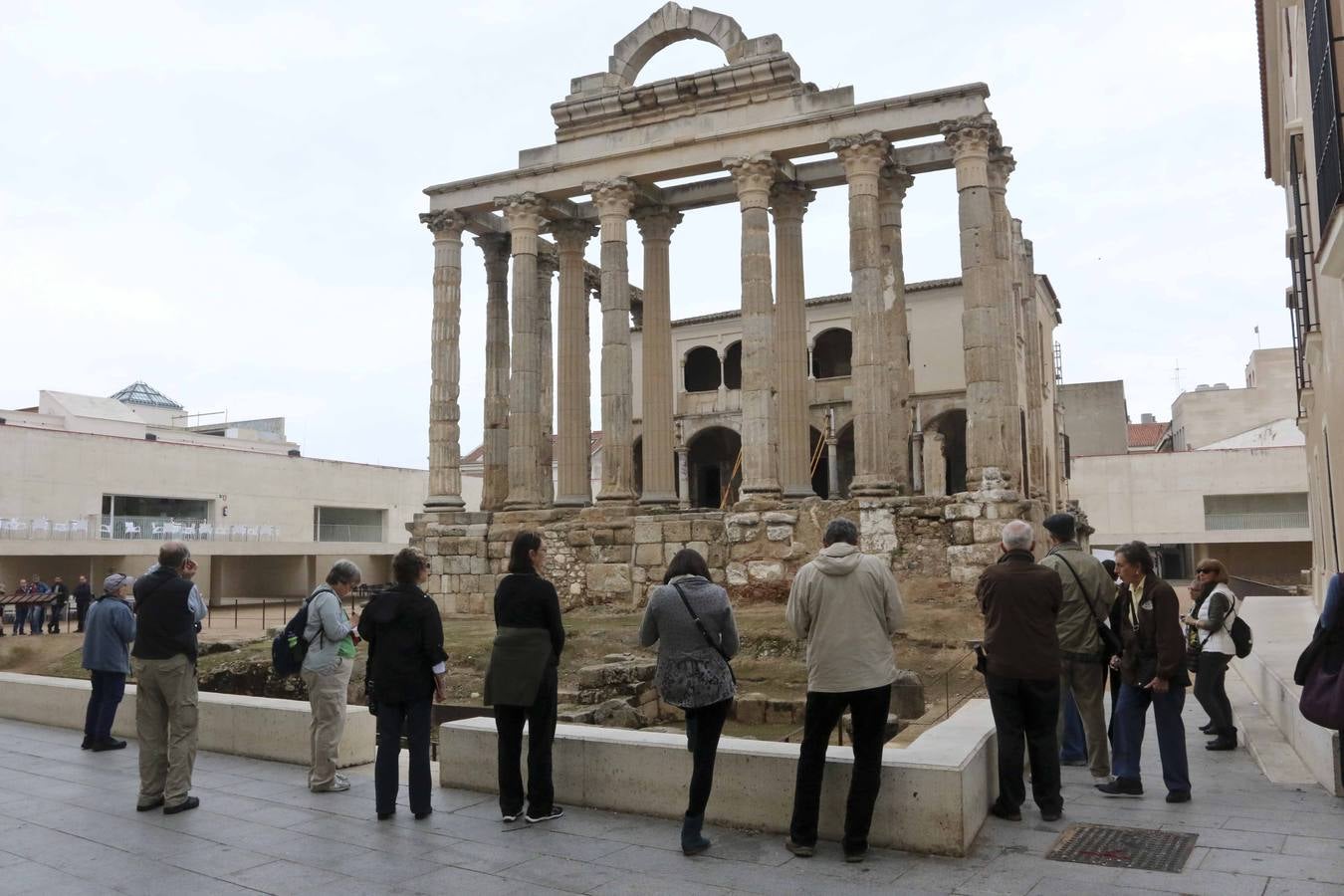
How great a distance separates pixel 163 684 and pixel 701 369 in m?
29.8

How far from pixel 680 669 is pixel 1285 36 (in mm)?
13602

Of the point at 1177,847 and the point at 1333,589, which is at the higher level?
the point at 1333,589

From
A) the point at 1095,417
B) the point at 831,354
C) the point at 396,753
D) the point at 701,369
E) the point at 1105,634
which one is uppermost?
the point at 831,354

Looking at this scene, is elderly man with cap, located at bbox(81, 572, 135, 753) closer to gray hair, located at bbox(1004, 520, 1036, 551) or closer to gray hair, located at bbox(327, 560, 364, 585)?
gray hair, located at bbox(327, 560, 364, 585)

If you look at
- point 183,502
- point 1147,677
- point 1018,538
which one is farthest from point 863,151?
point 183,502

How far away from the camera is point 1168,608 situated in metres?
6.47

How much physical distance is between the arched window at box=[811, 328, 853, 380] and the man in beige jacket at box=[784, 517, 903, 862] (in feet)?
93.0

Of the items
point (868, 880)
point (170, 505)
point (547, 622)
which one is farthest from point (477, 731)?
point (170, 505)

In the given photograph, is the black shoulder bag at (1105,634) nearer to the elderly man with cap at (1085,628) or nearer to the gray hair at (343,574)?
the elderly man with cap at (1085,628)

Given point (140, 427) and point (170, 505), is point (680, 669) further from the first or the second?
point (140, 427)

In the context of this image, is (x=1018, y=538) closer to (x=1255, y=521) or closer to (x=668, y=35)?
(x=668, y=35)

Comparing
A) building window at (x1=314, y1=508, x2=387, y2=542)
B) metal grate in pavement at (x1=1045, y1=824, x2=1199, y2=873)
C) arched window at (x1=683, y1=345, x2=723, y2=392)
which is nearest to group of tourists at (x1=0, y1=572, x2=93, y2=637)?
building window at (x1=314, y1=508, x2=387, y2=542)

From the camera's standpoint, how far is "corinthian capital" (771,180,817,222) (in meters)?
22.6

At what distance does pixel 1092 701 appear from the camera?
6926 mm
